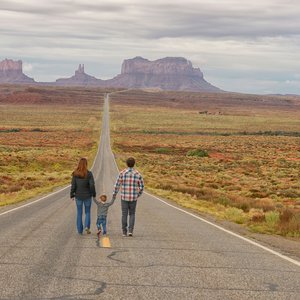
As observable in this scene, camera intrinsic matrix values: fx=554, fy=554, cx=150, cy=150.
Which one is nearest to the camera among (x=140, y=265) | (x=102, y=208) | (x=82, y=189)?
(x=140, y=265)

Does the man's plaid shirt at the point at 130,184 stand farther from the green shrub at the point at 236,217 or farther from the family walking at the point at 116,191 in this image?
the green shrub at the point at 236,217

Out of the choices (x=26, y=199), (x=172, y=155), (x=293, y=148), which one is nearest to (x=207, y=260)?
(x=26, y=199)

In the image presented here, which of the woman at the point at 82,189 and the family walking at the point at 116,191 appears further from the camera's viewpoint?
the woman at the point at 82,189

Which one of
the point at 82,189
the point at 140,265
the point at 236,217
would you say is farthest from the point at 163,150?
the point at 140,265

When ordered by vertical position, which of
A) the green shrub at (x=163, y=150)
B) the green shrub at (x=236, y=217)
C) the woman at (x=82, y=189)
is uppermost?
the woman at (x=82, y=189)

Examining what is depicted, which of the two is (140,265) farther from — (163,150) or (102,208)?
(163,150)

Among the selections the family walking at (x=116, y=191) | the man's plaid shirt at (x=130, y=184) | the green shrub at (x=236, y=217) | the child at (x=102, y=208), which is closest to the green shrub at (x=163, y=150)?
the green shrub at (x=236, y=217)

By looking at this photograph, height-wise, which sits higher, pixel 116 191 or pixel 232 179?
pixel 116 191

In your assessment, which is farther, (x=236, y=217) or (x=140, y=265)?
(x=236, y=217)

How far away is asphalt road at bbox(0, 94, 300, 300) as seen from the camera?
25.1ft

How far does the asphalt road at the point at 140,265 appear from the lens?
7641mm

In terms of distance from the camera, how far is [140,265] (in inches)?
377

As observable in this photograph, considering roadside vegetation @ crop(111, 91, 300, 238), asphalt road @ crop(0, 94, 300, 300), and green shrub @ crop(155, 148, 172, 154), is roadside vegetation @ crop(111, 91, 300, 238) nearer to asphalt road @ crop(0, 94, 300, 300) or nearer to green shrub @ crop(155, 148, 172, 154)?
green shrub @ crop(155, 148, 172, 154)

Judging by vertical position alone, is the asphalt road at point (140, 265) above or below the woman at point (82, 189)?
below
